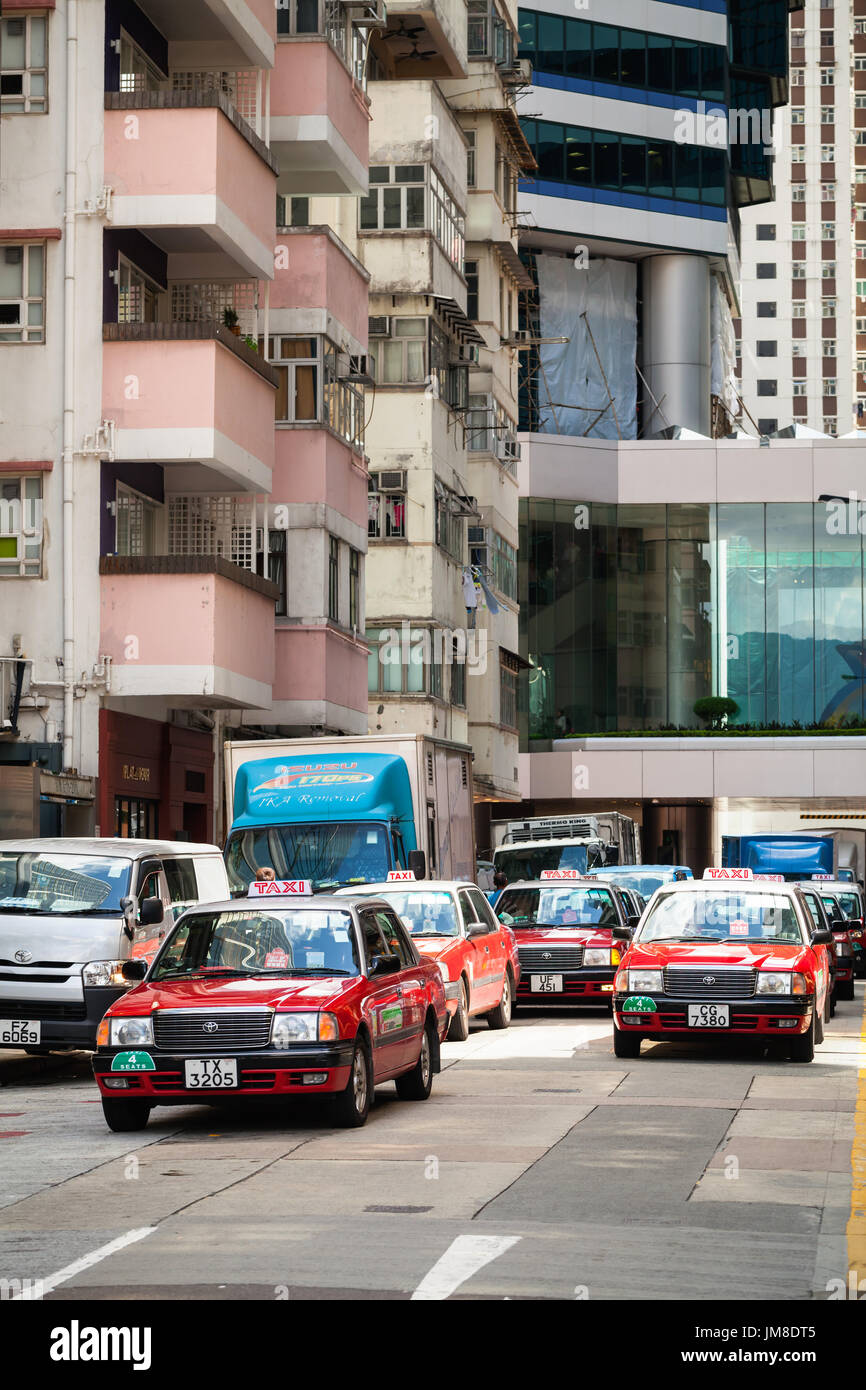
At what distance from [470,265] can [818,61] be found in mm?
99841

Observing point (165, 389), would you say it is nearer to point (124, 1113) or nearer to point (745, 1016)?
Result: point (745, 1016)

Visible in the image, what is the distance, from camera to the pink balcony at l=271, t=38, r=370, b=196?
32.7m

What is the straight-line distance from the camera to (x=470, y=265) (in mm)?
54406

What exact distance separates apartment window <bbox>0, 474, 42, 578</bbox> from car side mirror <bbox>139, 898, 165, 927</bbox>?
10189mm

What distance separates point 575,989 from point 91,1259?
17723mm

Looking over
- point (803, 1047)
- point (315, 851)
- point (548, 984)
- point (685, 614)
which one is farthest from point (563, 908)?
point (685, 614)

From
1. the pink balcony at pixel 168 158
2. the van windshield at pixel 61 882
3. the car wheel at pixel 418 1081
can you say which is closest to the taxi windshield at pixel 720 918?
the car wheel at pixel 418 1081

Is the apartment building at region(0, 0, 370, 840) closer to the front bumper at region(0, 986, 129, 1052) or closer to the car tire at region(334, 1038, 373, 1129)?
the front bumper at region(0, 986, 129, 1052)

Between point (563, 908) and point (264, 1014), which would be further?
point (563, 908)

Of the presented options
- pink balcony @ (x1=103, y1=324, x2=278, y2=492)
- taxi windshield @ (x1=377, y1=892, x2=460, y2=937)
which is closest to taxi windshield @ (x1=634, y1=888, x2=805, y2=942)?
taxi windshield @ (x1=377, y1=892, x2=460, y2=937)

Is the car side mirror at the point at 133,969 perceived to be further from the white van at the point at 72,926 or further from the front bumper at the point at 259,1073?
the front bumper at the point at 259,1073

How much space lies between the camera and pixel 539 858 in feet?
135

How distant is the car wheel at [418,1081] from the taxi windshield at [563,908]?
434 inches

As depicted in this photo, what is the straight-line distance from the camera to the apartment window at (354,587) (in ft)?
117
